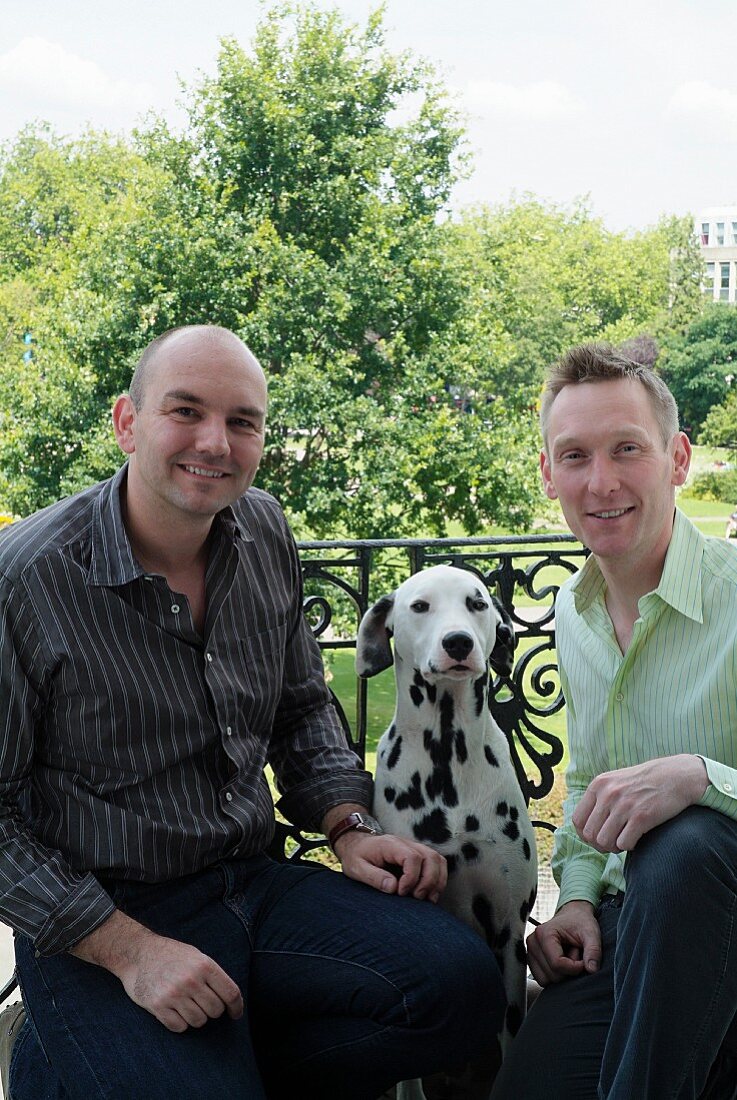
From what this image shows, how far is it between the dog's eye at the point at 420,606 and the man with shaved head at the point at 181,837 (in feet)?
1.06

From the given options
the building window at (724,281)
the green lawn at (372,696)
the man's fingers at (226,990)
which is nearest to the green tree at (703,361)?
the green lawn at (372,696)

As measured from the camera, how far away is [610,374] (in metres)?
1.97

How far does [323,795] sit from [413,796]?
214 millimetres

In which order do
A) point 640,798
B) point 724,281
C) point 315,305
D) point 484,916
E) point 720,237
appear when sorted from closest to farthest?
point 640,798, point 484,916, point 315,305, point 720,237, point 724,281

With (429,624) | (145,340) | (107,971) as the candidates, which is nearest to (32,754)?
(107,971)

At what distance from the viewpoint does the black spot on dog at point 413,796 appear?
2.12 m

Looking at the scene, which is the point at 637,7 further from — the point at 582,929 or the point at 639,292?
the point at 582,929

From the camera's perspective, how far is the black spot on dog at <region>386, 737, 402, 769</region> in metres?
2.16

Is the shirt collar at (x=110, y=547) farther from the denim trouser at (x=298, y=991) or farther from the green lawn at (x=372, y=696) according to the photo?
the green lawn at (x=372, y=696)

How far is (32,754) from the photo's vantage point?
1853 millimetres

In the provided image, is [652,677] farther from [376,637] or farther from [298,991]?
[298,991]

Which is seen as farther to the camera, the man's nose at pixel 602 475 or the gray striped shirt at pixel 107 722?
the man's nose at pixel 602 475

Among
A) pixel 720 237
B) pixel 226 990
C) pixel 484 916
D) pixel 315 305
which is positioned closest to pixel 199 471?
pixel 226 990

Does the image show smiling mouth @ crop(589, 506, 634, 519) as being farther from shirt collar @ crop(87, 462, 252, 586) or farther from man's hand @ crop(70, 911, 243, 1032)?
man's hand @ crop(70, 911, 243, 1032)
